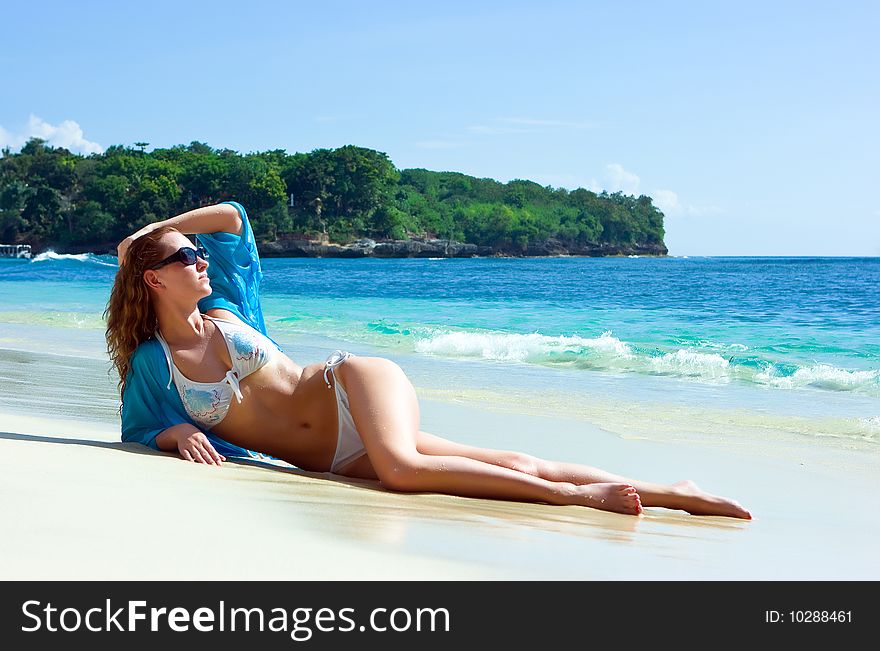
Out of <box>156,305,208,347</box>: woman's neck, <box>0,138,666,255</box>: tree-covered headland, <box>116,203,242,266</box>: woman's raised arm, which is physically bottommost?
<box>156,305,208,347</box>: woman's neck

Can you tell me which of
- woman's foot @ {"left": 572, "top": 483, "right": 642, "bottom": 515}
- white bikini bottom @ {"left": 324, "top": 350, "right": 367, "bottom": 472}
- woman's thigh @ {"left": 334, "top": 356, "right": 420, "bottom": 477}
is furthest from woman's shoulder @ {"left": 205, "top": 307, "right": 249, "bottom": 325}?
woman's foot @ {"left": 572, "top": 483, "right": 642, "bottom": 515}

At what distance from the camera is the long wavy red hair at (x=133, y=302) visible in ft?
13.1

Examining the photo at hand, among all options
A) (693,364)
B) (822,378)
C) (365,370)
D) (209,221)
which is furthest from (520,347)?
(365,370)

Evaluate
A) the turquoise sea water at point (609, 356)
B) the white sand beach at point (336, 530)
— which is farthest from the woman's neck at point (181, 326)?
the turquoise sea water at point (609, 356)

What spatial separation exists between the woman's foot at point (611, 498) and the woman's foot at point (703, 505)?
21 cm

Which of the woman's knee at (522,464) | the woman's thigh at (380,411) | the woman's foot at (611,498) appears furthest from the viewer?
the woman's knee at (522,464)

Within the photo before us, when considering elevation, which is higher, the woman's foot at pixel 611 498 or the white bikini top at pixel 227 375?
the white bikini top at pixel 227 375

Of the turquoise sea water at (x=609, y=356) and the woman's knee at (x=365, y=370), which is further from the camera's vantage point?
the turquoise sea water at (x=609, y=356)

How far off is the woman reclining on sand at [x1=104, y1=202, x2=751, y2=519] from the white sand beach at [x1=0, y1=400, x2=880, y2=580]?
93mm

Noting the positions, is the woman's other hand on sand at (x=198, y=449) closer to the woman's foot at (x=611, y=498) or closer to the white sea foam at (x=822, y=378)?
the woman's foot at (x=611, y=498)

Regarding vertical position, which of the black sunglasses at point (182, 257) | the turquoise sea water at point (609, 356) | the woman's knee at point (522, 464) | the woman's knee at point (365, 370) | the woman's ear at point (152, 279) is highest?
the black sunglasses at point (182, 257)

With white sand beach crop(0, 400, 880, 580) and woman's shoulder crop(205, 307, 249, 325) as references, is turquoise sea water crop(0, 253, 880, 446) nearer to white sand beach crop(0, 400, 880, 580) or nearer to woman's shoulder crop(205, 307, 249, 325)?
woman's shoulder crop(205, 307, 249, 325)

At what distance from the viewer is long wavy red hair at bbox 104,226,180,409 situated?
3.99 m
